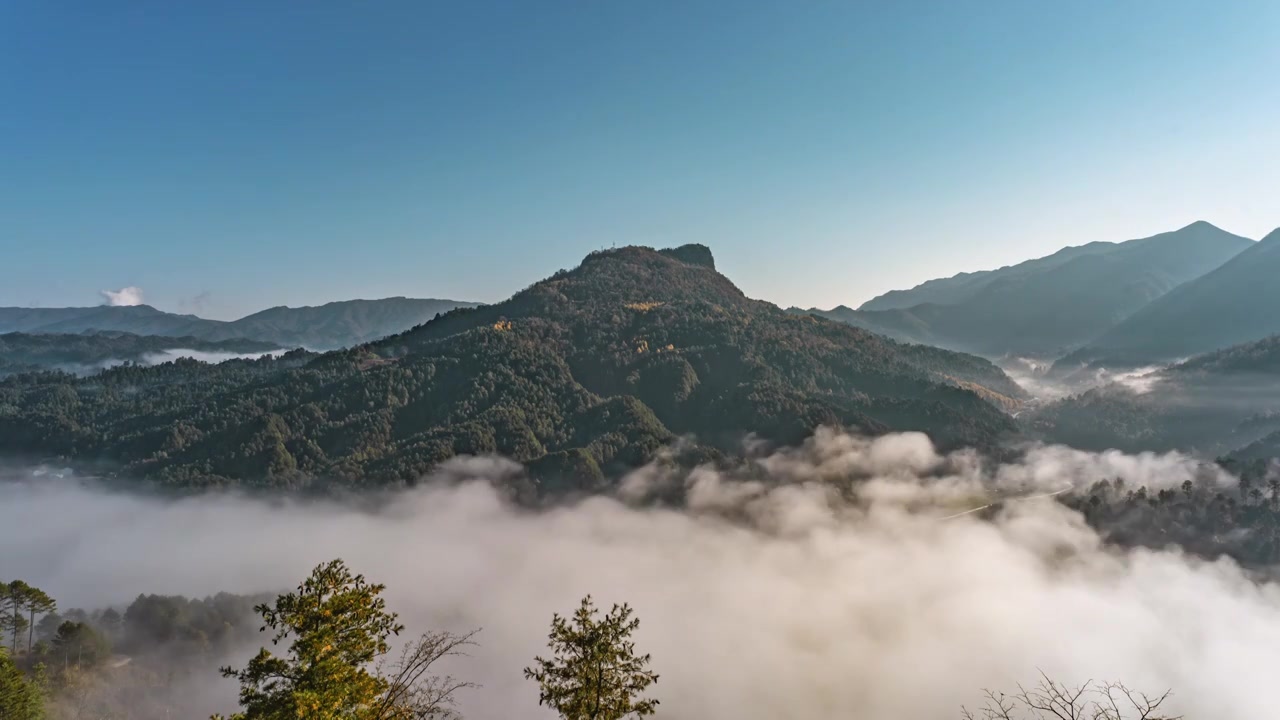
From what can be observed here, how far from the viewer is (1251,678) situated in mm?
180750

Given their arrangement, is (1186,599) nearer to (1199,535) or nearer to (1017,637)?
(1199,535)

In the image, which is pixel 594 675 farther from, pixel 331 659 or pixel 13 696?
pixel 13 696

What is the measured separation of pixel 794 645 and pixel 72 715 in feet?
550

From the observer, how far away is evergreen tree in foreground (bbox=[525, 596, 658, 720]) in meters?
25.4

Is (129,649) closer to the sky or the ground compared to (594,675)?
closer to the ground

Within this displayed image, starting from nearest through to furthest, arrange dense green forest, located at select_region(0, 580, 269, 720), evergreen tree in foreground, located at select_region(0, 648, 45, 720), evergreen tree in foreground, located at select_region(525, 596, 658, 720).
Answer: evergreen tree in foreground, located at select_region(525, 596, 658, 720) < evergreen tree in foreground, located at select_region(0, 648, 45, 720) < dense green forest, located at select_region(0, 580, 269, 720)

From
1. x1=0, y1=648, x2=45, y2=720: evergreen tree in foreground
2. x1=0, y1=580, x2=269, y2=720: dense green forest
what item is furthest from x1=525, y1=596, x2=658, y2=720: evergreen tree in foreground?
x1=0, y1=580, x2=269, y2=720: dense green forest

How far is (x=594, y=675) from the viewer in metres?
25.7

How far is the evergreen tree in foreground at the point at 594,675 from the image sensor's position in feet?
83.5

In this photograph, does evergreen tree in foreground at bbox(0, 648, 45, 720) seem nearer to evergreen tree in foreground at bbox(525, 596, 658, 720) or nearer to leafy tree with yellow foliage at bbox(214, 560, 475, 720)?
leafy tree with yellow foliage at bbox(214, 560, 475, 720)

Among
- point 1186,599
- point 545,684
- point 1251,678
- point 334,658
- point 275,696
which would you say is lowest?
point 1251,678

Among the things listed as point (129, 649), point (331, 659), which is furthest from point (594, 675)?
point (129, 649)

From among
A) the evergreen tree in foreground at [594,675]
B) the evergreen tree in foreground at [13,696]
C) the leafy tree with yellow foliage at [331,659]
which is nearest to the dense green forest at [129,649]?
the evergreen tree in foreground at [13,696]

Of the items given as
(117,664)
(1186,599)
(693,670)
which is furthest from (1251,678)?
(117,664)
